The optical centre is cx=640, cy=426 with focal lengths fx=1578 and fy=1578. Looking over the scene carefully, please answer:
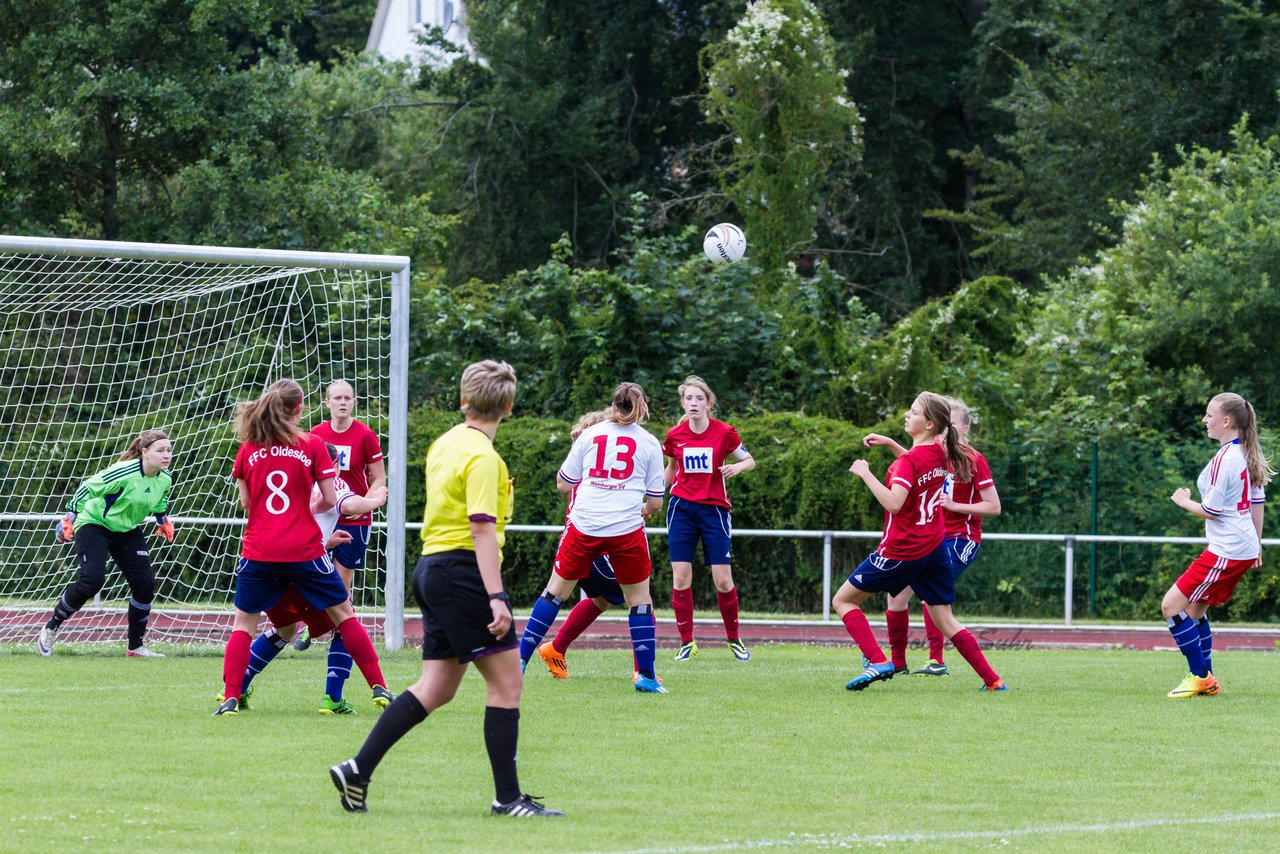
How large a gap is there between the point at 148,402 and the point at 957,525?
10.1 metres

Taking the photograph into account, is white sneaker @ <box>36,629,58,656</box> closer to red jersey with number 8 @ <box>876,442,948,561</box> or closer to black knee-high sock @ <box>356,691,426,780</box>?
red jersey with number 8 @ <box>876,442,948,561</box>

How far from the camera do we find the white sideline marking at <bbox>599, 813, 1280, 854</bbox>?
17.5ft

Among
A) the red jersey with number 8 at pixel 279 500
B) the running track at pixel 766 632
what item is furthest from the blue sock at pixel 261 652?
the running track at pixel 766 632

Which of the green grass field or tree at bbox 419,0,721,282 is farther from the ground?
tree at bbox 419,0,721,282

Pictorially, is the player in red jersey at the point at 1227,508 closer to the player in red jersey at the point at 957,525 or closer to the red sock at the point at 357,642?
the player in red jersey at the point at 957,525

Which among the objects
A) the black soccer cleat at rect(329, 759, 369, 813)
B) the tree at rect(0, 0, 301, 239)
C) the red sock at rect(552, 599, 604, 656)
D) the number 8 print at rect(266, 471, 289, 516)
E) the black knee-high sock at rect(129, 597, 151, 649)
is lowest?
the black knee-high sock at rect(129, 597, 151, 649)

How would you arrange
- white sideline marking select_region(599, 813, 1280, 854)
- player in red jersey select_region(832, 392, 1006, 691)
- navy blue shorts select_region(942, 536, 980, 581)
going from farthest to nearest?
navy blue shorts select_region(942, 536, 980, 581) < player in red jersey select_region(832, 392, 1006, 691) < white sideline marking select_region(599, 813, 1280, 854)

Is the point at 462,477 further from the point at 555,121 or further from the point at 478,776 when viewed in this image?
the point at 555,121

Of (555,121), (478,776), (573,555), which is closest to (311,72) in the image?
(555,121)

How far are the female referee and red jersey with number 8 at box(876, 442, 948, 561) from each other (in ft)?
14.8

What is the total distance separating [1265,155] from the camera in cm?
2234

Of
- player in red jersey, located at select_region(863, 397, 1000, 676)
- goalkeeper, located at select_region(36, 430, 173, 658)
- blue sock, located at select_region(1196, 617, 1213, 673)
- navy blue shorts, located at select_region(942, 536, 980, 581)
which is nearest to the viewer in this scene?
blue sock, located at select_region(1196, 617, 1213, 673)

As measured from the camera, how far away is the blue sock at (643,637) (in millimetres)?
10234

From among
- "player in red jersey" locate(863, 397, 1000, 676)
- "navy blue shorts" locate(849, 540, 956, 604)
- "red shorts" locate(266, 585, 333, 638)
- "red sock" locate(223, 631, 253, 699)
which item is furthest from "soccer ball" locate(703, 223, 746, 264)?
"red sock" locate(223, 631, 253, 699)
